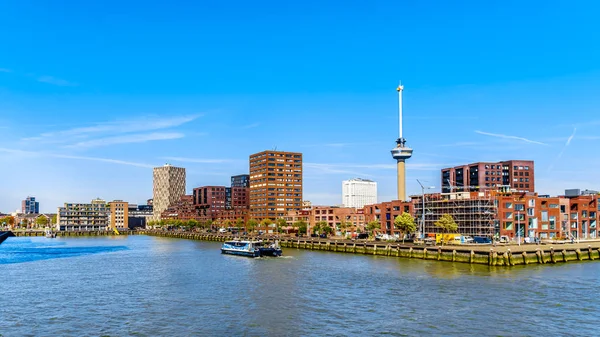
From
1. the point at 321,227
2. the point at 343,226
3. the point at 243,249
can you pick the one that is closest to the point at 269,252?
the point at 243,249

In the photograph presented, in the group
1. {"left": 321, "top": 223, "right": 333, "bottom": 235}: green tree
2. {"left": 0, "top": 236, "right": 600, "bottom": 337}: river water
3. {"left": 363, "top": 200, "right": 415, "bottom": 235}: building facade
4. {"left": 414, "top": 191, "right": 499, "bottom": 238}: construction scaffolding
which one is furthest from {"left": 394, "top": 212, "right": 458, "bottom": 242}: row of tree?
{"left": 321, "top": 223, "right": 333, "bottom": 235}: green tree

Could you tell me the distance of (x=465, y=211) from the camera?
137250 millimetres

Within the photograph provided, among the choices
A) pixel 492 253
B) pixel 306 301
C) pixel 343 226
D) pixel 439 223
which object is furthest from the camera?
pixel 343 226

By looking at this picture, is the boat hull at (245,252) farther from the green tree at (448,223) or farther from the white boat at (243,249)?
the green tree at (448,223)

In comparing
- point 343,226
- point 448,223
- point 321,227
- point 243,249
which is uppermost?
point 448,223

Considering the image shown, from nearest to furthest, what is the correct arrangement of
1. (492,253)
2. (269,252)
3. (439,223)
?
(492,253) → (269,252) → (439,223)

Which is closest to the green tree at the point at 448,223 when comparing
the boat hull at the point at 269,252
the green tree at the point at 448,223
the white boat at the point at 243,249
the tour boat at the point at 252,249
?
the green tree at the point at 448,223

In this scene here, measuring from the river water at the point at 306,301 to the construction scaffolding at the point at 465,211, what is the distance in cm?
4109

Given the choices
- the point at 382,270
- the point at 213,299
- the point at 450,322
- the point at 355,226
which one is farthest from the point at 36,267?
the point at 355,226

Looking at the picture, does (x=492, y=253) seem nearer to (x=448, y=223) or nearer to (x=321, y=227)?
(x=448, y=223)

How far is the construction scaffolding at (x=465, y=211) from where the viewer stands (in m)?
130

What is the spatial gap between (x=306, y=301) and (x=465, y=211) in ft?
299

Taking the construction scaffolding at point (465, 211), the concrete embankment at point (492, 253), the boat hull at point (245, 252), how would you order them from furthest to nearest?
1. the construction scaffolding at point (465, 211)
2. the boat hull at point (245, 252)
3. the concrete embankment at point (492, 253)

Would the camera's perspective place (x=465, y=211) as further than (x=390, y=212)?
No
